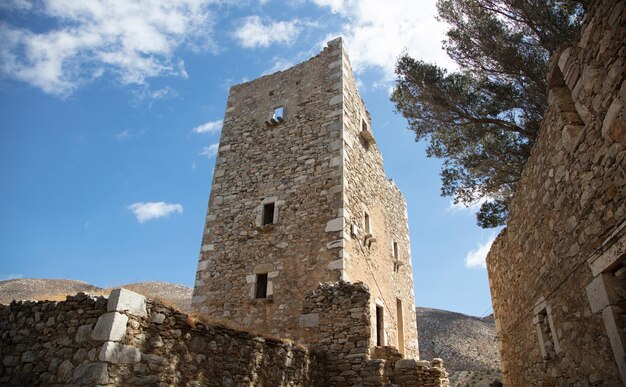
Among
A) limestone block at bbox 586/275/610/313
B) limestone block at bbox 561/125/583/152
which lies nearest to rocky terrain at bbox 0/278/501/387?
limestone block at bbox 586/275/610/313

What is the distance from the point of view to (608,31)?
388 cm

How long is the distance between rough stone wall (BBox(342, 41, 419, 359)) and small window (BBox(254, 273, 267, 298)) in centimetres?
217

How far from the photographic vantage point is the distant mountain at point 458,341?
25237 millimetres

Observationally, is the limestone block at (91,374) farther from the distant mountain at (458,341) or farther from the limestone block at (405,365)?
the distant mountain at (458,341)

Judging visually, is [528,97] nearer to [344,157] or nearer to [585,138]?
[344,157]

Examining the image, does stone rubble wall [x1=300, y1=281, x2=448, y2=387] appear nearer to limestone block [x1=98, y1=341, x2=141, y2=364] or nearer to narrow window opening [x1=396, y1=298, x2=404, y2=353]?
limestone block [x1=98, y1=341, x2=141, y2=364]

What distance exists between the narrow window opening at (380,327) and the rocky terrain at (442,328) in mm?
11727

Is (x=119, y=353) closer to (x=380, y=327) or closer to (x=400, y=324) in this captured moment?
(x=380, y=327)

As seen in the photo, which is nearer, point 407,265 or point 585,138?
point 585,138

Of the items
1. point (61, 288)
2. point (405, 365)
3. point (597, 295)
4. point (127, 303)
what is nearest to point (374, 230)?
point (405, 365)

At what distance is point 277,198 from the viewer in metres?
11.3

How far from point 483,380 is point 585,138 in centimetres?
1645

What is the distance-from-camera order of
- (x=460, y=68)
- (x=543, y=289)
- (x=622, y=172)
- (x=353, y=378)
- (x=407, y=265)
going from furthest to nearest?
(x=407, y=265) → (x=460, y=68) → (x=353, y=378) → (x=543, y=289) → (x=622, y=172)

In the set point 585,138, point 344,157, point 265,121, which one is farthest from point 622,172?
point 265,121
